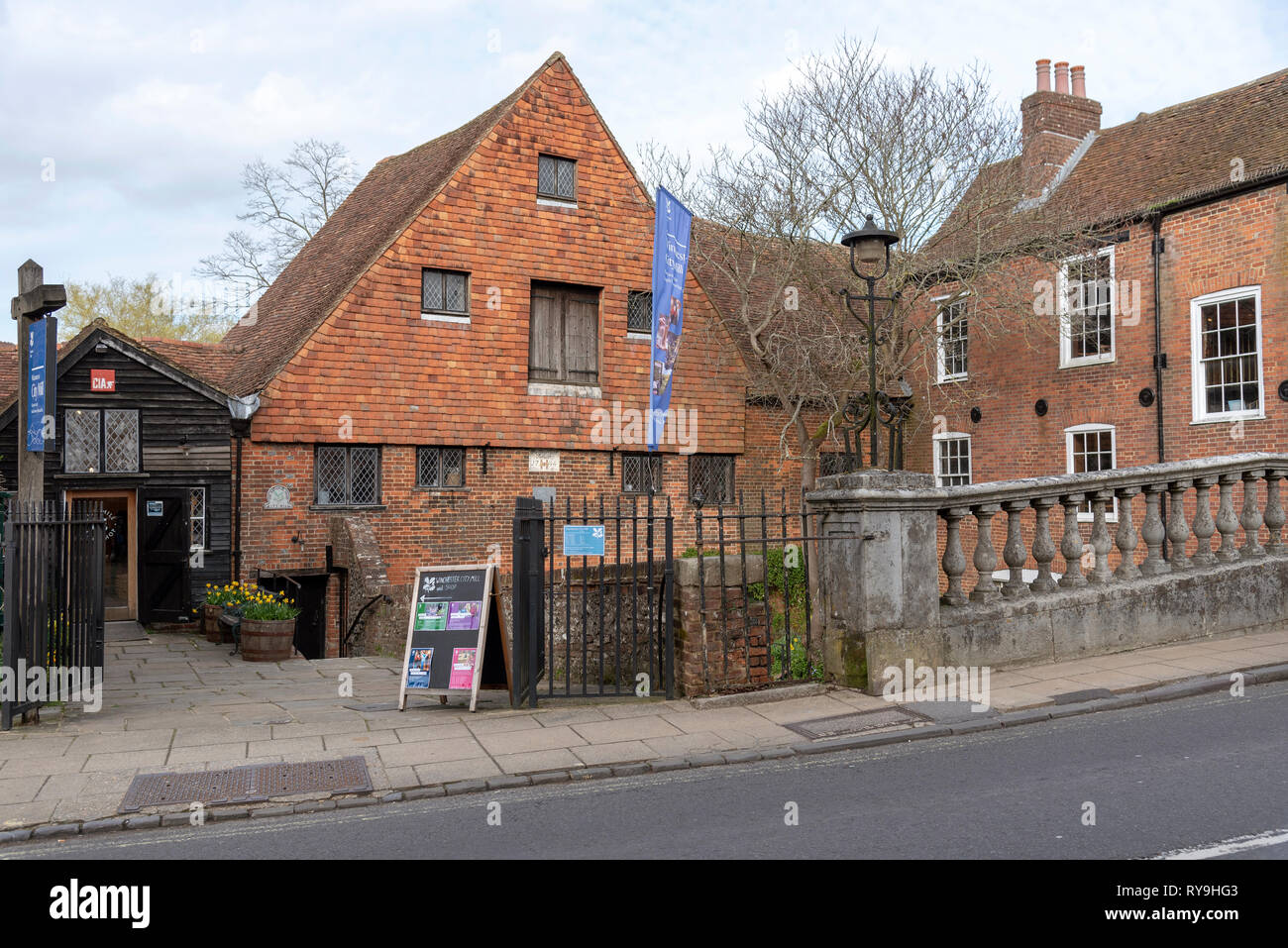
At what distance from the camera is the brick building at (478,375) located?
677 inches

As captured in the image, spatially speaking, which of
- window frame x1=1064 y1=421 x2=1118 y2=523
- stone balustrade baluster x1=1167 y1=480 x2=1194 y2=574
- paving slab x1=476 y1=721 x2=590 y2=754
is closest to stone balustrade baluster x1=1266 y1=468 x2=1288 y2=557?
stone balustrade baluster x1=1167 y1=480 x2=1194 y2=574

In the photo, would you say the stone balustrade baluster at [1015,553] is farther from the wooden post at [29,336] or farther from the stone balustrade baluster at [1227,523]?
the wooden post at [29,336]

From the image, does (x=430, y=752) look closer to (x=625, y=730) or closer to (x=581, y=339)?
(x=625, y=730)

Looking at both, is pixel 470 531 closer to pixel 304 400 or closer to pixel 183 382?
pixel 304 400

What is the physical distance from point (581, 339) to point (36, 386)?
10936 mm

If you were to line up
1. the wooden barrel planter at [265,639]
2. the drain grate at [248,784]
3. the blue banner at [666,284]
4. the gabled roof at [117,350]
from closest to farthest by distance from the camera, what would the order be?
the drain grate at [248,784] < the wooden barrel planter at [265,639] < the blue banner at [666,284] < the gabled roof at [117,350]

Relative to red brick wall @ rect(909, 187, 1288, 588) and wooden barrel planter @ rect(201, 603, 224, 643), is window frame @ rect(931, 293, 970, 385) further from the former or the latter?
wooden barrel planter @ rect(201, 603, 224, 643)

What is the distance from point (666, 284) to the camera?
16.1 metres

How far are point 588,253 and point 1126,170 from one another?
11049 mm

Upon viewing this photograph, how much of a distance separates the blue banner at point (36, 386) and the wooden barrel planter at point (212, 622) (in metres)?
6.01

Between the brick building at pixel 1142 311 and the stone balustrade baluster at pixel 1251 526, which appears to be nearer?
the stone balustrade baluster at pixel 1251 526

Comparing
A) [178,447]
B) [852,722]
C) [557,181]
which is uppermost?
[557,181]

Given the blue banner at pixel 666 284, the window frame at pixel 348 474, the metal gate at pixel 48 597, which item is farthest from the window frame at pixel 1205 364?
the metal gate at pixel 48 597

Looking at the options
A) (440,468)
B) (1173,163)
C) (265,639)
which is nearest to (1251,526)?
(1173,163)
